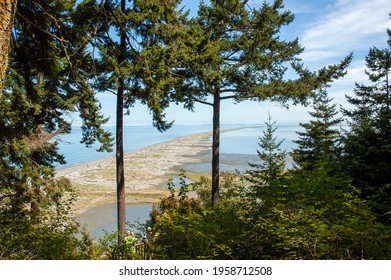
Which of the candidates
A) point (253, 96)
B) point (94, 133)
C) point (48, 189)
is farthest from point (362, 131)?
point (48, 189)

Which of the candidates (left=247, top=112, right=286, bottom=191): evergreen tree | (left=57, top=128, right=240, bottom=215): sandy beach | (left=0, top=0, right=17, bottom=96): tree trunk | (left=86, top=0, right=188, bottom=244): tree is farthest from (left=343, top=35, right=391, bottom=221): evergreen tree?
(left=57, top=128, right=240, bottom=215): sandy beach

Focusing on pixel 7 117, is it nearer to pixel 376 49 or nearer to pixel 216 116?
pixel 216 116

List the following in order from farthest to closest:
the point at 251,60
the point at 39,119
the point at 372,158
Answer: the point at 251,60
the point at 39,119
the point at 372,158

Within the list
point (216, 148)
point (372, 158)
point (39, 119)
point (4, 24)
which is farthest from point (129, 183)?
point (4, 24)

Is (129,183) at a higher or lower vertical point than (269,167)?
lower

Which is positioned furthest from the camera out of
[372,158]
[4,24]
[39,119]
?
[39,119]

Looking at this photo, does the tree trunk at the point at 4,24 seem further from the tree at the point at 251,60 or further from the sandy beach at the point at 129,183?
the sandy beach at the point at 129,183

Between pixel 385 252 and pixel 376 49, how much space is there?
19839mm

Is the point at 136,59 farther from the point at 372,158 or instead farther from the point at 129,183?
the point at 129,183

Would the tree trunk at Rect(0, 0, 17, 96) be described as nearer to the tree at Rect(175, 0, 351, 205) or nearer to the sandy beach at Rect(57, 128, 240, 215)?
the tree at Rect(175, 0, 351, 205)

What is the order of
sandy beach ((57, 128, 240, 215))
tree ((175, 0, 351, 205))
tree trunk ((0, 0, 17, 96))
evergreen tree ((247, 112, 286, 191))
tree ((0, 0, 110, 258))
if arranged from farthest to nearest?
sandy beach ((57, 128, 240, 215)), tree ((175, 0, 351, 205)), evergreen tree ((247, 112, 286, 191)), tree ((0, 0, 110, 258)), tree trunk ((0, 0, 17, 96))

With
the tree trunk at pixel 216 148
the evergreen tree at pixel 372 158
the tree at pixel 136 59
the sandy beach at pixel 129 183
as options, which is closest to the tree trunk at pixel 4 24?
the tree at pixel 136 59

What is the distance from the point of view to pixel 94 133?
424 inches

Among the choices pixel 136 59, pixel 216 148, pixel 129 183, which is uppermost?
pixel 136 59
